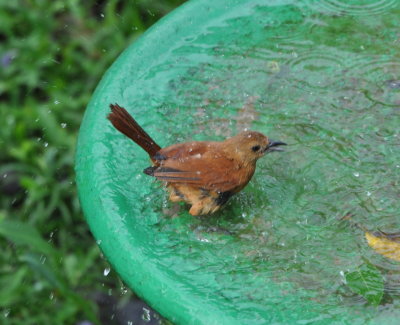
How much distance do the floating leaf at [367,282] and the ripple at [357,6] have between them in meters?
2.06

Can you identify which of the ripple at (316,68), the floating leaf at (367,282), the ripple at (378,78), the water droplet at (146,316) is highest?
the floating leaf at (367,282)

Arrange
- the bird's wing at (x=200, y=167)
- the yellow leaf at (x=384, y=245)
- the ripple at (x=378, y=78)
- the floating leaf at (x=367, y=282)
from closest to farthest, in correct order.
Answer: the floating leaf at (x=367, y=282), the yellow leaf at (x=384, y=245), the bird's wing at (x=200, y=167), the ripple at (x=378, y=78)

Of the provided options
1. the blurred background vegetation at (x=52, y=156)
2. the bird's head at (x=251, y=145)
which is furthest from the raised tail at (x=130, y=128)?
the blurred background vegetation at (x=52, y=156)

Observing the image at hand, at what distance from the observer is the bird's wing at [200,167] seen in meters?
3.49

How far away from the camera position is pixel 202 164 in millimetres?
3529

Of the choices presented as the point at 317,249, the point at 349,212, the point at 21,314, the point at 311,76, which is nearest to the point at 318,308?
the point at 317,249

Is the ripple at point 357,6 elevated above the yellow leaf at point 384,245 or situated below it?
below

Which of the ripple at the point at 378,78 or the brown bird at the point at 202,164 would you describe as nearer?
the brown bird at the point at 202,164

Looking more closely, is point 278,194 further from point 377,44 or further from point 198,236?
point 377,44

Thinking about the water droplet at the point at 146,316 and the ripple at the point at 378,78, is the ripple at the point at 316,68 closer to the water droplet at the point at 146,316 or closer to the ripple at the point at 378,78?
the ripple at the point at 378,78

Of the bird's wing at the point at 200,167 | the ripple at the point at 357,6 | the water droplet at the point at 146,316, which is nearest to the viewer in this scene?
the bird's wing at the point at 200,167

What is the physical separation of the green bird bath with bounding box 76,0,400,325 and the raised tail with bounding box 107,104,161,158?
21 cm

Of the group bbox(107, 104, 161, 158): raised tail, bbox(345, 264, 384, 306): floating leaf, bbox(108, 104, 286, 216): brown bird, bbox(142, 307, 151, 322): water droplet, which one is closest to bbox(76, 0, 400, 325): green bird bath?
Result: bbox(345, 264, 384, 306): floating leaf

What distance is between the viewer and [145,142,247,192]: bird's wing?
3490 mm
